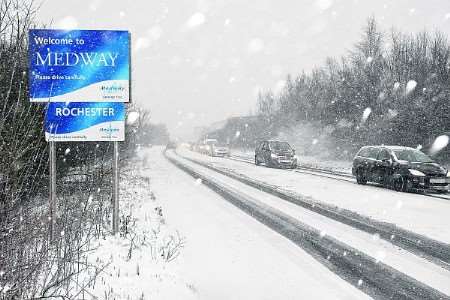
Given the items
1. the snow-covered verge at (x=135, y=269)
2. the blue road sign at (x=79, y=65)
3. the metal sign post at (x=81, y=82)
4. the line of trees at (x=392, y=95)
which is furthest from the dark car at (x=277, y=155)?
the blue road sign at (x=79, y=65)

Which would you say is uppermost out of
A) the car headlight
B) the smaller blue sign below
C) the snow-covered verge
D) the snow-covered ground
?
the smaller blue sign below

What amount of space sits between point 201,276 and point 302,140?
174 feet

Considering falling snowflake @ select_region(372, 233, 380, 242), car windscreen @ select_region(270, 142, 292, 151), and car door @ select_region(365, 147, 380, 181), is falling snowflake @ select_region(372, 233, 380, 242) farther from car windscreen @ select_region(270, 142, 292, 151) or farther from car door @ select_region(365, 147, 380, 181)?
car windscreen @ select_region(270, 142, 292, 151)

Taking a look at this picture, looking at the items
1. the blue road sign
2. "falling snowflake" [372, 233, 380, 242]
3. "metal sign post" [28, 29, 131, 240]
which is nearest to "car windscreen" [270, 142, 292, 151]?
"falling snowflake" [372, 233, 380, 242]

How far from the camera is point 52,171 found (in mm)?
6980

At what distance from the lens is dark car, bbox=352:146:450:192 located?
1490 cm

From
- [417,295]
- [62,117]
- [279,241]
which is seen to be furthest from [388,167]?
[62,117]

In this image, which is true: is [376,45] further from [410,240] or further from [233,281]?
[233,281]

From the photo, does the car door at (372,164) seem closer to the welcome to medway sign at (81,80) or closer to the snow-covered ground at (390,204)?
the snow-covered ground at (390,204)

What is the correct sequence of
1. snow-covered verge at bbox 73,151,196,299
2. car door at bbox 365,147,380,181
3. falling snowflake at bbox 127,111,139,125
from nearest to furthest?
snow-covered verge at bbox 73,151,196,299, car door at bbox 365,147,380,181, falling snowflake at bbox 127,111,139,125

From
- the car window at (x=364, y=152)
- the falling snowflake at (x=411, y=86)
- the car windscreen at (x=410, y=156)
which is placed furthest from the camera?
the falling snowflake at (x=411, y=86)

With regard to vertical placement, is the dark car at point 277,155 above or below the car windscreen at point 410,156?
below

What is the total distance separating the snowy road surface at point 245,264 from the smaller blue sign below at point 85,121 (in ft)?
8.47

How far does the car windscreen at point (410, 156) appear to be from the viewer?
15992 millimetres
